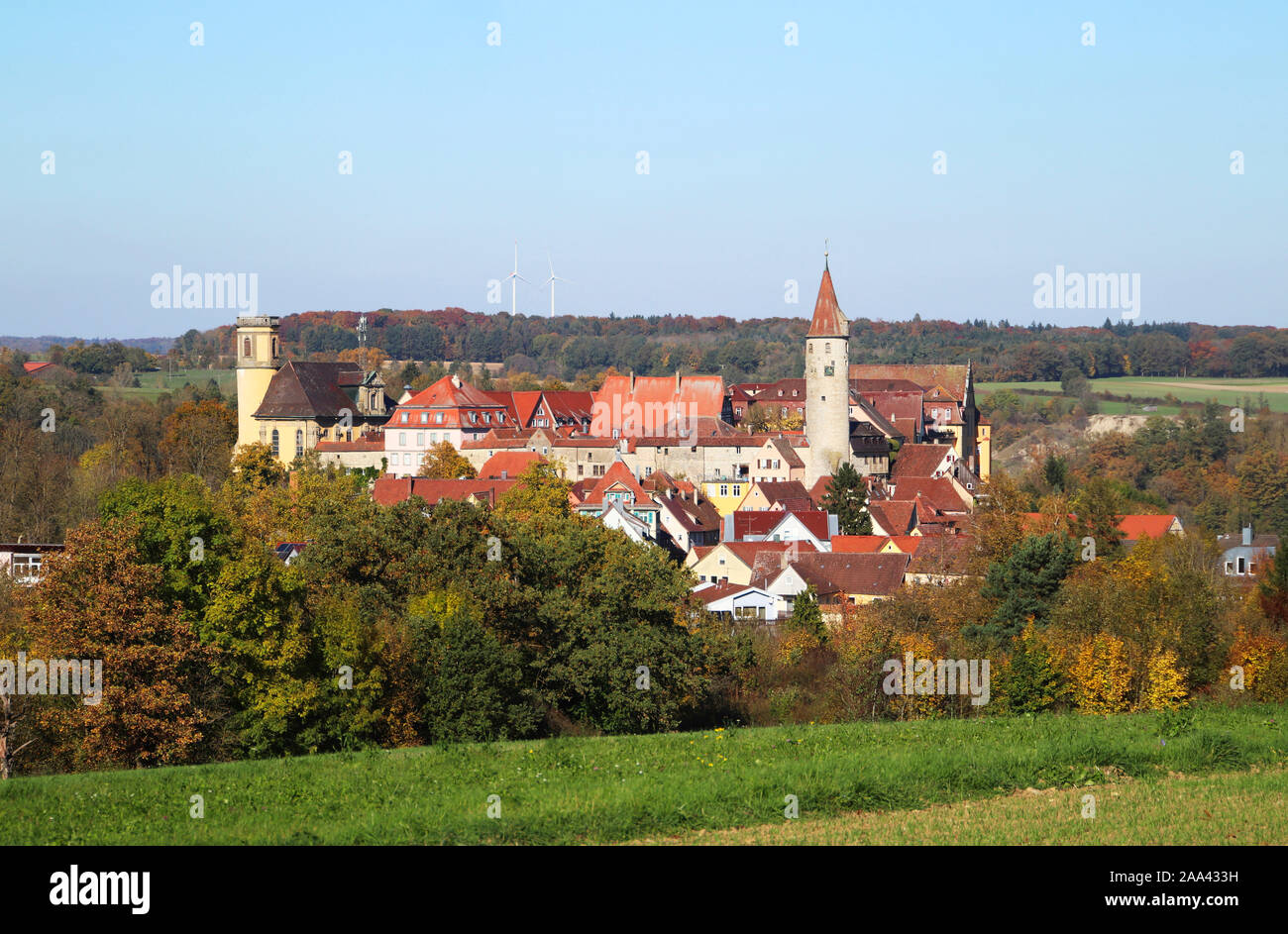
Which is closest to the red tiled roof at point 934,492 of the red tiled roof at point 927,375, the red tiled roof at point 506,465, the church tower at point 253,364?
the red tiled roof at point 506,465

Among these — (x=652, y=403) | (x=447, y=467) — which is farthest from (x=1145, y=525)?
(x=447, y=467)

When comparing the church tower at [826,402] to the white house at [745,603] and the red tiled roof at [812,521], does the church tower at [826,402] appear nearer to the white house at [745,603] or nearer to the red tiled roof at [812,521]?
the red tiled roof at [812,521]

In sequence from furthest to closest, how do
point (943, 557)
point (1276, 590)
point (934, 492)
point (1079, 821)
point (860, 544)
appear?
point (934, 492) < point (860, 544) < point (943, 557) < point (1276, 590) < point (1079, 821)

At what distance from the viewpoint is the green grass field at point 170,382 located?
422ft

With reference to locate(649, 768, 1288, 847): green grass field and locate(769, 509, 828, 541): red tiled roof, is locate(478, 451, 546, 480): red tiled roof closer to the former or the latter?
locate(769, 509, 828, 541): red tiled roof

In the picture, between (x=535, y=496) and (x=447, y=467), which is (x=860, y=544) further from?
(x=447, y=467)

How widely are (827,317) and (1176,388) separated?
85.5 m

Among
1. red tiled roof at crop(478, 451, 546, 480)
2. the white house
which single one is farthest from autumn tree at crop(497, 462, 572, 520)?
red tiled roof at crop(478, 451, 546, 480)

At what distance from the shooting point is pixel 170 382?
488 ft

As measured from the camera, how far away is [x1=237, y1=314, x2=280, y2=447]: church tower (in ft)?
310

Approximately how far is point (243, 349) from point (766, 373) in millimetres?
96388

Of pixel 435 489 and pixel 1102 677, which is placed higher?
pixel 435 489

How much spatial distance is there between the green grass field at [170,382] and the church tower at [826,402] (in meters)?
→ 59.4
